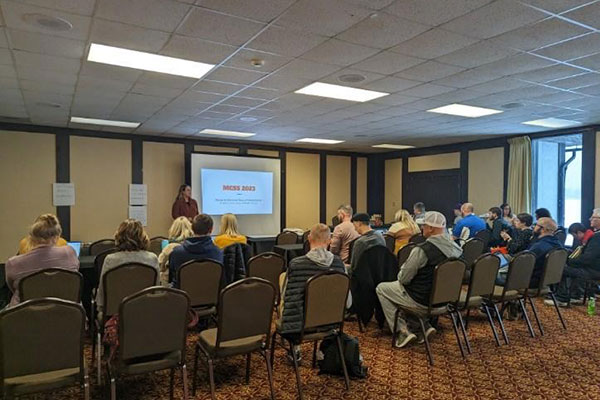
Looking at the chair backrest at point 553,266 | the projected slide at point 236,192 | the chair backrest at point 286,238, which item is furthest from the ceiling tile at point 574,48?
the projected slide at point 236,192

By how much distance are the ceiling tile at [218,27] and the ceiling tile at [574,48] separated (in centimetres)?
257

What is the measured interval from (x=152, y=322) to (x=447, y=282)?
2.57 meters

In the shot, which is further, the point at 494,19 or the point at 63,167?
the point at 63,167

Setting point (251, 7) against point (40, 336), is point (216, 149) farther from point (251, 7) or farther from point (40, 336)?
point (40, 336)

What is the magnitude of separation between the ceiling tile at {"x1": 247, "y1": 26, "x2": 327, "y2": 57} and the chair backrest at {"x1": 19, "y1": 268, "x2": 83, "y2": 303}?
243 centimetres

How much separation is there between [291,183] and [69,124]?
536 cm

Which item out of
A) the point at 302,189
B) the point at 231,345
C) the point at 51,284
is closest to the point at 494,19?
the point at 231,345

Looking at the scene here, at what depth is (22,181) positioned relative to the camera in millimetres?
7723

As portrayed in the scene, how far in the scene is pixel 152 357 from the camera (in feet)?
8.30

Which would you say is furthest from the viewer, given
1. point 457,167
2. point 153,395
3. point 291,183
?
point 291,183

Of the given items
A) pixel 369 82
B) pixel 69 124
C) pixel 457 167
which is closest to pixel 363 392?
pixel 369 82

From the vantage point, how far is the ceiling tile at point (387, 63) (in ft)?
12.5

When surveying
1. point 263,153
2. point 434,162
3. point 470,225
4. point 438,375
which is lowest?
point 438,375

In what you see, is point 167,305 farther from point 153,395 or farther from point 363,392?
point 363,392
